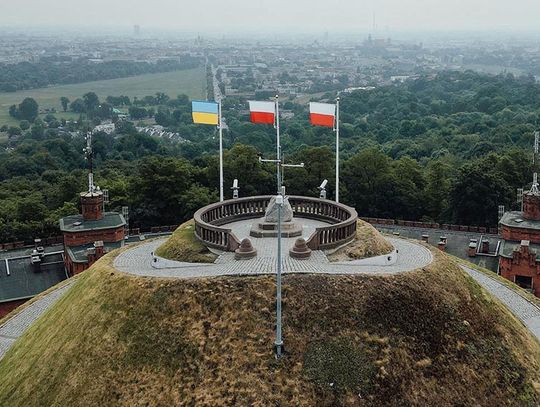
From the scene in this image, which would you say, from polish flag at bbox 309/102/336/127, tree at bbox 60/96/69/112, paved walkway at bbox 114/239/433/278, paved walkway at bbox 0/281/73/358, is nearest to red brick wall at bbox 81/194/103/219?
paved walkway at bbox 0/281/73/358

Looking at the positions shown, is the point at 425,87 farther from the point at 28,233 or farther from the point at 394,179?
the point at 28,233

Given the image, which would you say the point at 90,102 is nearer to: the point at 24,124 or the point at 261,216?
the point at 24,124

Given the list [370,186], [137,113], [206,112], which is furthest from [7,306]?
[137,113]

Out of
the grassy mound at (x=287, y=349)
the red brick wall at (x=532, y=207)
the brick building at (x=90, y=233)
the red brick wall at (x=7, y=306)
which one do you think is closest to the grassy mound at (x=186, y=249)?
the grassy mound at (x=287, y=349)

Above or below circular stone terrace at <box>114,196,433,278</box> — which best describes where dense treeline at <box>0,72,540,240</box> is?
below

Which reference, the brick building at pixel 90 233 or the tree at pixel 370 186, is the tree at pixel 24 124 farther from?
the brick building at pixel 90 233

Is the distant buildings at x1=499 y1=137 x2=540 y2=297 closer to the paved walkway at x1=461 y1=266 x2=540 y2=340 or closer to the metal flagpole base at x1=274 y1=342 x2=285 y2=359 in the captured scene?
the paved walkway at x1=461 y1=266 x2=540 y2=340
